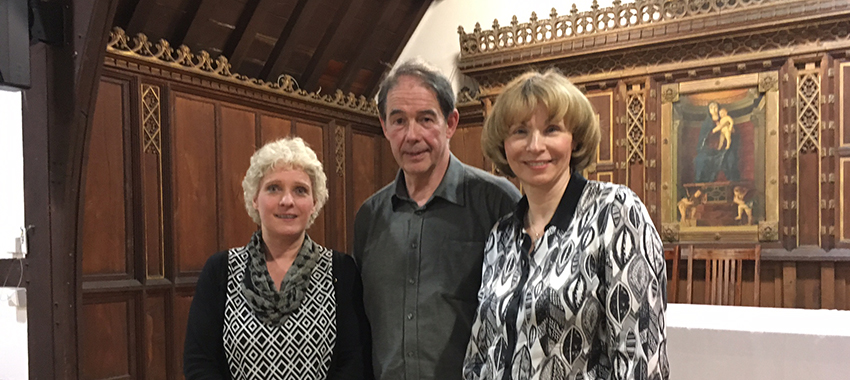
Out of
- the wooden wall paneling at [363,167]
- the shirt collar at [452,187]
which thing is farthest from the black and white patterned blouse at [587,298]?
the wooden wall paneling at [363,167]

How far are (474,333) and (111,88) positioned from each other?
151 inches

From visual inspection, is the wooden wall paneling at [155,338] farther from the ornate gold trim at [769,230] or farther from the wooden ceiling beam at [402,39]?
the ornate gold trim at [769,230]

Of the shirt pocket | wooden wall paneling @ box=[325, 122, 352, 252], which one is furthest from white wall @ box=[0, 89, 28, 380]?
wooden wall paneling @ box=[325, 122, 352, 252]

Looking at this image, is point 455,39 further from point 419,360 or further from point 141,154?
point 419,360

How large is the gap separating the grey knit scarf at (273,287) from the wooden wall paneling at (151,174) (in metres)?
3.12

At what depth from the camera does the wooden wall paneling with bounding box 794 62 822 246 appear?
4.75 m

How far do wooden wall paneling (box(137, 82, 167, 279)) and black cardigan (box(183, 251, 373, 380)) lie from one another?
3.07 metres

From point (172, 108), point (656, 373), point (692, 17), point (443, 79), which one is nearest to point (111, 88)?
point (172, 108)

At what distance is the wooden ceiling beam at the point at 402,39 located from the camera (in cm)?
661

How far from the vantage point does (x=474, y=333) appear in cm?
156

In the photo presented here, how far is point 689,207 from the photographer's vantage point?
5.16m

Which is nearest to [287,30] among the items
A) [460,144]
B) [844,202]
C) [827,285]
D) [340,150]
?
[340,150]

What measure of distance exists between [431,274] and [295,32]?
171 inches

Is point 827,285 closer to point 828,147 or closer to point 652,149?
point 828,147
